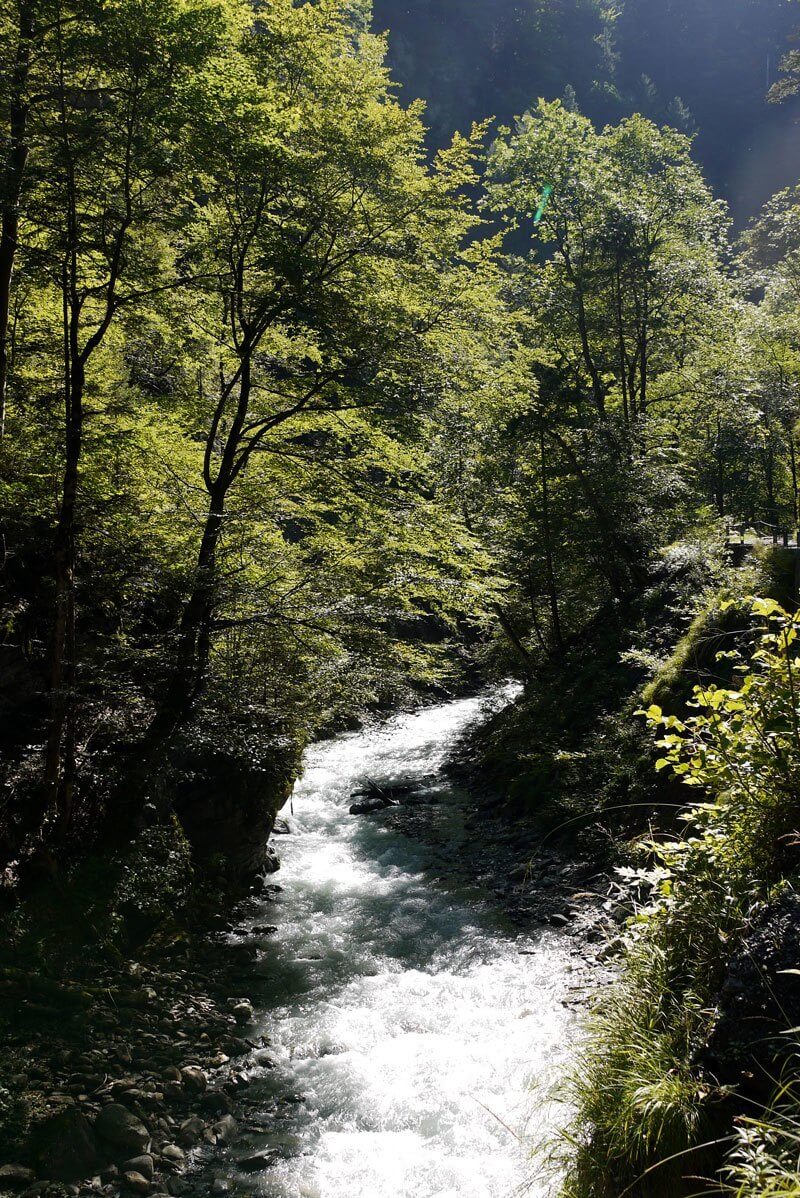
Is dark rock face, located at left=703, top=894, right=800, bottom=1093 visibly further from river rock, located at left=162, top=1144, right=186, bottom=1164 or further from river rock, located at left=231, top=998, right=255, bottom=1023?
river rock, located at left=231, top=998, right=255, bottom=1023

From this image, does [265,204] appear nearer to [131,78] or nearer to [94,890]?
[131,78]

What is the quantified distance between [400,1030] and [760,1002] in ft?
15.8

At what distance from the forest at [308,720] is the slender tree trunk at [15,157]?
0.14 ft

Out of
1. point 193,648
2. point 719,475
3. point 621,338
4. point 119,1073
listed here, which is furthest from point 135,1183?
point 719,475

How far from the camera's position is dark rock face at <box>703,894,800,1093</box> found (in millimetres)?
3170

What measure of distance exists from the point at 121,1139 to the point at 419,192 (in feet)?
33.6

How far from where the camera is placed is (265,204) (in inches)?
352

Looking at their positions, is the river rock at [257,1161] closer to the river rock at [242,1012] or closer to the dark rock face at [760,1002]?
the river rock at [242,1012]

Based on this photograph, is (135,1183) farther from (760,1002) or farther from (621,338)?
(621,338)

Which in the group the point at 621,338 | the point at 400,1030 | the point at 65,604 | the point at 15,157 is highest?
the point at 621,338

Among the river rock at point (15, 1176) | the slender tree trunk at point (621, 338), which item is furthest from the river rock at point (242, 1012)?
the slender tree trunk at point (621, 338)

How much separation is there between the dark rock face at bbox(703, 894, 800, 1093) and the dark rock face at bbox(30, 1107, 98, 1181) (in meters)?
4.34

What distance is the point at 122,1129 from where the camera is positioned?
5320 mm

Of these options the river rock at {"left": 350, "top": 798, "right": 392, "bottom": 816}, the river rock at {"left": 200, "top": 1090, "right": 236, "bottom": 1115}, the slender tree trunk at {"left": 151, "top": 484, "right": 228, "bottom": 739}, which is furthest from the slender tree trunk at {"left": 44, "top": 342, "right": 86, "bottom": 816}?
the river rock at {"left": 350, "top": 798, "right": 392, "bottom": 816}
